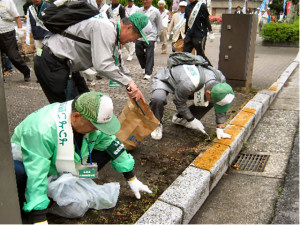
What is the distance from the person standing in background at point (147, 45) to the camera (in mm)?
6691

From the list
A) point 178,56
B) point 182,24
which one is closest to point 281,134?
point 178,56

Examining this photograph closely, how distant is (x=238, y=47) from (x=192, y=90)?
2.62 metres

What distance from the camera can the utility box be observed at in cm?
558

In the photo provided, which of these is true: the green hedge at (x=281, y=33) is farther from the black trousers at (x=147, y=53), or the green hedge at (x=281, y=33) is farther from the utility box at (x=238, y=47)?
the black trousers at (x=147, y=53)

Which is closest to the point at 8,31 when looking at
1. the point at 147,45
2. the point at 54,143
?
the point at 147,45

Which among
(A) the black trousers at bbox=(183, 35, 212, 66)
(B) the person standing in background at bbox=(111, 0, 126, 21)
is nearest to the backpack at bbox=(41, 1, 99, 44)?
(A) the black trousers at bbox=(183, 35, 212, 66)

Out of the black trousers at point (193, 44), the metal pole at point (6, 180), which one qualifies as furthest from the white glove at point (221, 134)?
the black trousers at point (193, 44)

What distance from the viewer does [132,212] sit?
2.48 metres

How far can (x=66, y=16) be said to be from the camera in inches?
112

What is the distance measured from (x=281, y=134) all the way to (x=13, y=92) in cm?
435

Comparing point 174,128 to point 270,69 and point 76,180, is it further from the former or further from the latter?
point 270,69

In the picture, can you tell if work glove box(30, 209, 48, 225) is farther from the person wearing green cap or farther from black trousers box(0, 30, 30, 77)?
black trousers box(0, 30, 30, 77)

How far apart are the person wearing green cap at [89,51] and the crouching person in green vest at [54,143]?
692 mm

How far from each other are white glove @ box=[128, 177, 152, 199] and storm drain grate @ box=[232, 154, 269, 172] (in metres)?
1.33
